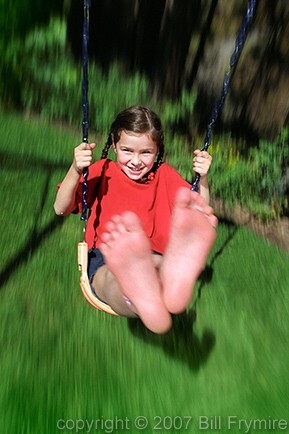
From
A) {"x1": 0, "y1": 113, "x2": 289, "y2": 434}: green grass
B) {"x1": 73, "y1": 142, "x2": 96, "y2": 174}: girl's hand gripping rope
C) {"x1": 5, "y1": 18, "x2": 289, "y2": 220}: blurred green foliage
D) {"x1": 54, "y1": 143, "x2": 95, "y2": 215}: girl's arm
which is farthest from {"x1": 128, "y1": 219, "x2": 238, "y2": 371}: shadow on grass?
{"x1": 5, "y1": 18, "x2": 289, "y2": 220}: blurred green foliage

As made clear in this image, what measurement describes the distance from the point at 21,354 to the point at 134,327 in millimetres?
449

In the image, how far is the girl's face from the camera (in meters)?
1.74

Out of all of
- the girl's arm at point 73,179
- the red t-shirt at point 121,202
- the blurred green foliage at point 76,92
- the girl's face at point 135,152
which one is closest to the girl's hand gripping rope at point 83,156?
the girl's arm at point 73,179

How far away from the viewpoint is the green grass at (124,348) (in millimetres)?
1728

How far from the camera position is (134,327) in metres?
2.03

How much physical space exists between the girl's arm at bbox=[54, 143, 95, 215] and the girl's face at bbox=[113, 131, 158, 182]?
162mm

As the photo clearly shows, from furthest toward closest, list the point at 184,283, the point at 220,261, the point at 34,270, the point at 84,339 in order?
1. the point at 220,261
2. the point at 34,270
3. the point at 84,339
4. the point at 184,283

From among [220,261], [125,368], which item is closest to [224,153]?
[220,261]

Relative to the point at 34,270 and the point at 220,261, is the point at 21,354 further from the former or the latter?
the point at 220,261

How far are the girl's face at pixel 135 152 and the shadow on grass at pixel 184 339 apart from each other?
2.09ft

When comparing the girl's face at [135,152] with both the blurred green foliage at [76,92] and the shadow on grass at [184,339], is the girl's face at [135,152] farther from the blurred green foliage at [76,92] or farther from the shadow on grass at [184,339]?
the blurred green foliage at [76,92]

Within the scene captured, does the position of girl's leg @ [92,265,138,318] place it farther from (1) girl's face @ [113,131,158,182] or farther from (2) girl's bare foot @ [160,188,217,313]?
(1) girl's face @ [113,131,158,182]

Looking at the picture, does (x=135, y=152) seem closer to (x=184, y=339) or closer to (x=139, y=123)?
(x=139, y=123)

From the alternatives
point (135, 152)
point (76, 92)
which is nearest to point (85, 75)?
point (135, 152)
